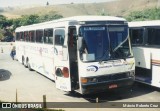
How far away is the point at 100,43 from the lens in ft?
41.1

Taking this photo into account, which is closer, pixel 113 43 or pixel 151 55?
pixel 113 43

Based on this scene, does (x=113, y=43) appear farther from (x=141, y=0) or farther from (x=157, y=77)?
(x=141, y=0)

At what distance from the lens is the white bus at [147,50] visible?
13906 millimetres

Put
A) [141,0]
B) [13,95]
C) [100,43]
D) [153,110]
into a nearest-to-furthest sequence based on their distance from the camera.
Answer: [153,110], [100,43], [13,95], [141,0]

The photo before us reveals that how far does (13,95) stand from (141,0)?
178m

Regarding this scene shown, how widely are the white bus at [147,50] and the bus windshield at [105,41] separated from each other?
Answer: 1.65 meters

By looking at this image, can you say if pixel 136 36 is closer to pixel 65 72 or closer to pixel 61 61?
pixel 61 61

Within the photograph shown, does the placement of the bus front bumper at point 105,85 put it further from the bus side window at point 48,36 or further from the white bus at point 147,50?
the bus side window at point 48,36

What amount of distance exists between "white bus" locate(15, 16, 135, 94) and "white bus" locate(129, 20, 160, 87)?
1.39 m

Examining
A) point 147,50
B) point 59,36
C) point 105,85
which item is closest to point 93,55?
point 105,85

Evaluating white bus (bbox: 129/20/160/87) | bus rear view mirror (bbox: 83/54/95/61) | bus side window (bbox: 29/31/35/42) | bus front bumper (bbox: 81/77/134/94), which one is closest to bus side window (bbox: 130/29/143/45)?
white bus (bbox: 129/20/160/87)

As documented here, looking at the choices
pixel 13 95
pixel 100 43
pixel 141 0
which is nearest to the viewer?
pixel 100 43

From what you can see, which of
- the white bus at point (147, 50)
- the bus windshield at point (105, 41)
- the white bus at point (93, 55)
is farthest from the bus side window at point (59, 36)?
the white bus at point (147, 50)

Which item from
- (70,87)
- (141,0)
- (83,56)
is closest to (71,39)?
(83,56)
